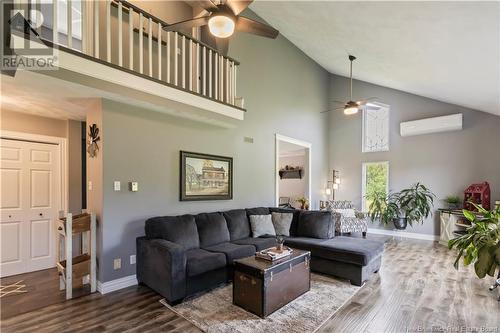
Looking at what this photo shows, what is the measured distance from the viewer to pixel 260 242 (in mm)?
4094

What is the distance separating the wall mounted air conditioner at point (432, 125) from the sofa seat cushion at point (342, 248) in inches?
155

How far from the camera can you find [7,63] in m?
2.38

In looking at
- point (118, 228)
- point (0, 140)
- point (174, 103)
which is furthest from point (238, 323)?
point (0, 140)

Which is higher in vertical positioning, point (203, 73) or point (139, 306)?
point (203, 73)

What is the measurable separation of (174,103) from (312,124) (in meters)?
4.83

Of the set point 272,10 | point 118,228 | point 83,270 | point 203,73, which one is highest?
point 272,10

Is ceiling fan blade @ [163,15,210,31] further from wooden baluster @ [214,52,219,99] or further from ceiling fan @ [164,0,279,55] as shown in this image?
wooden baluster @ [214,52,219,99]

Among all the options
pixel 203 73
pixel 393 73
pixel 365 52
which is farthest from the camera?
pixel 393 73

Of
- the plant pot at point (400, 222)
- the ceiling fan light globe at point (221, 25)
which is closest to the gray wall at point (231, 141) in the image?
the ceiling fan light globe at point (221, 25)

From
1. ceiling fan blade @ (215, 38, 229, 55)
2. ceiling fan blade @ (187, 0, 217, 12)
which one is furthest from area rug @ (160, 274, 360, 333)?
ceiling fan blade @ (215, 38, 229, 55)

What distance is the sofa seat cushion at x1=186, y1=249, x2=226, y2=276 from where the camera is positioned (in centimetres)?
306

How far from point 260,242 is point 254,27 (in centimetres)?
299

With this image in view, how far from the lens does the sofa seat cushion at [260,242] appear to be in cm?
397

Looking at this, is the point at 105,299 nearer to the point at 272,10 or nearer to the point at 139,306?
the point at 139,306
